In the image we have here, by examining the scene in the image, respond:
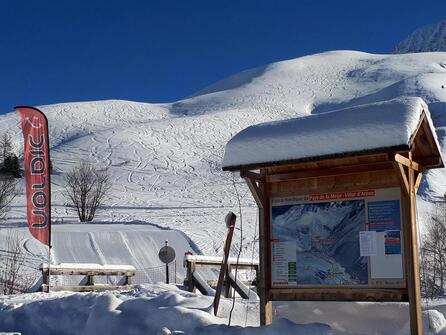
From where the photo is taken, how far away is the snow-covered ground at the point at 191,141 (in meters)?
35.2

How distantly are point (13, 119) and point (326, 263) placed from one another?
86.2m

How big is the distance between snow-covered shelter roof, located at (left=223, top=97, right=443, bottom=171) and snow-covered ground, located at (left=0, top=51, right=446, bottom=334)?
275 cm

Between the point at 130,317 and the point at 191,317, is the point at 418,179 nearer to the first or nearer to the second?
the point at 191,317

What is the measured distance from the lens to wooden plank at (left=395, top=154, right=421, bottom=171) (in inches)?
378

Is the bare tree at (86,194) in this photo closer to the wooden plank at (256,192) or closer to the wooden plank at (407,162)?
the wooden plank at (256,192)

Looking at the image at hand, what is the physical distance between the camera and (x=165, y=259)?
19.1 metres

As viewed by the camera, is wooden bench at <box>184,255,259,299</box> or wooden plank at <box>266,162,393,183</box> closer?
wooden plank at <box>266,162,393,183</box>

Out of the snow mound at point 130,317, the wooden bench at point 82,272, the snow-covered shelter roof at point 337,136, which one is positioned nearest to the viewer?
the snow-covered shelter roof at point 337,136

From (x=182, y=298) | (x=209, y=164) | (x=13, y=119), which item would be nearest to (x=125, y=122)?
(x=13, y=119)

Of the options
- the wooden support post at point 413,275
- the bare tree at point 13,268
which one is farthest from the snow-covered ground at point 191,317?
the bare tree at point 13,268

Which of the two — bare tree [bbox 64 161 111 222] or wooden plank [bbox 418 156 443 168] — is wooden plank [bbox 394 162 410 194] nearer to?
wooden plank [bbox 418 156 443 168]

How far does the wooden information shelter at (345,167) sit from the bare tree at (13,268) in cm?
944

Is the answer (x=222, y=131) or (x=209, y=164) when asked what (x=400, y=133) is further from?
(x=222, y=131)

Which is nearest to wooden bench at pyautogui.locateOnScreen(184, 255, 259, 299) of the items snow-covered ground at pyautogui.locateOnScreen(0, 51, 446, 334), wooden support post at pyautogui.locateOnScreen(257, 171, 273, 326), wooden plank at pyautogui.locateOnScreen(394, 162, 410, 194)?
snow-covered ground at pyautogui.locateOnScreen(0, 51, 446, 334)
